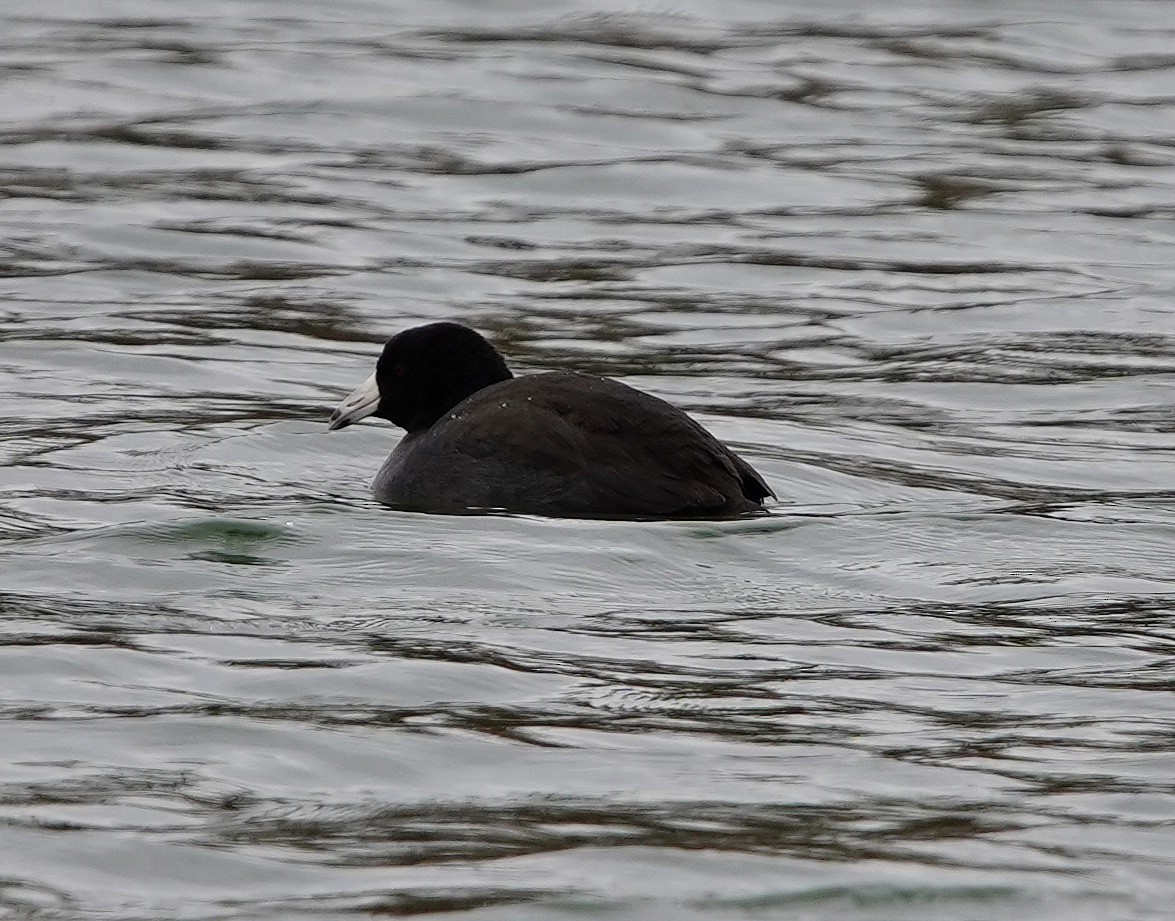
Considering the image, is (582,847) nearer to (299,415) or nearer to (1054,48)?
(299,415)

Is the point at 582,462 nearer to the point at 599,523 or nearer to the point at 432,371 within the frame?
the point at 599,523

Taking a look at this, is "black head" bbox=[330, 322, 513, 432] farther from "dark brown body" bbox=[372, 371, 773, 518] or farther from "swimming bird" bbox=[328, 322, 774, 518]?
"dark brown body" bbox=[372, 371, 773, 518]

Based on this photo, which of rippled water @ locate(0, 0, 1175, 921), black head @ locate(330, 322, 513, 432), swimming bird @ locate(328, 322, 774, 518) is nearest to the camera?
rippled water @ locate(0, 0, 1175, 921)

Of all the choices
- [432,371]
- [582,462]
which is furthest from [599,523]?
[432,371]

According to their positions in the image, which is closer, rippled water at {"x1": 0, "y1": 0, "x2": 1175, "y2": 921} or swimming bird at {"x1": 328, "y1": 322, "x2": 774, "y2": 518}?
rippled water at {"x1": 0, "y1": 0, "x2": 1175, "y2": 921}

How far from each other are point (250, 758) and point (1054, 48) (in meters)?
15.4

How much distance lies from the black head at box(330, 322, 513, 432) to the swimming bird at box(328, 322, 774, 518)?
0.38 m

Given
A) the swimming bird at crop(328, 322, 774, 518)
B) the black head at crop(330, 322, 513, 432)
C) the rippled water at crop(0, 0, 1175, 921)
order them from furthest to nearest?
the black head at crop(330, 322, 513, 432) → the swimming bird at crop(328, 322, 774, 518) → the rippled water at crop(0, 0, 1175, 921)

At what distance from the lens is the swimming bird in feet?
28.1

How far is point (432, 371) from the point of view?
31.5 feet

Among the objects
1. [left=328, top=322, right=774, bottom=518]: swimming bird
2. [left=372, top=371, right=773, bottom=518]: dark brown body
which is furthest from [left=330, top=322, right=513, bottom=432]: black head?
[left=372, top=371, right=773, bottom=518]: dark brown body

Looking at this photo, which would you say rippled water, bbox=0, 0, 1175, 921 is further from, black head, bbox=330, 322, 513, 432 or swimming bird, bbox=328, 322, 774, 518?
black head, bbox=330, 322, 513, 432

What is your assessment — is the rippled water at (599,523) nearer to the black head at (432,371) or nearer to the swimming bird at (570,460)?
the swimming bird at (570,460)

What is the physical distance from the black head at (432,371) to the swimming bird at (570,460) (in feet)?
1.26
